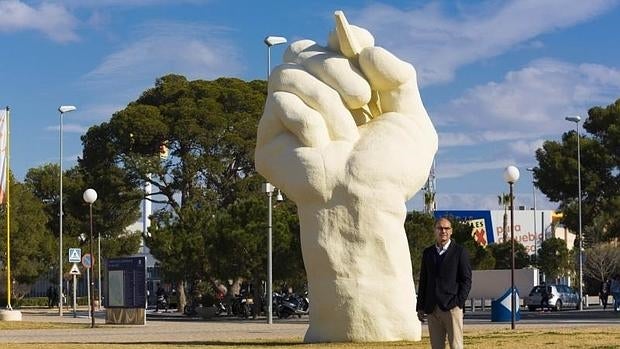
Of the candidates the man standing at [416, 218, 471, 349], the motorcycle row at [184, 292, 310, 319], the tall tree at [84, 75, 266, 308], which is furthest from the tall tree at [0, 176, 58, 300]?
the man standing at [416, 218, 471, 349]

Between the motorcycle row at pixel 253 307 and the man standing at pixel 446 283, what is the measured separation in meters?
27.6

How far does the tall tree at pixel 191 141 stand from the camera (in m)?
52.2

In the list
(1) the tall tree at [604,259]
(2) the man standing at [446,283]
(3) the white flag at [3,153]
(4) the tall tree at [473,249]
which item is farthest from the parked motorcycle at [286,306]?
(1) the tall tree at [604,259]

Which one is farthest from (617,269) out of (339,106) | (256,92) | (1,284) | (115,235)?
(339,106)

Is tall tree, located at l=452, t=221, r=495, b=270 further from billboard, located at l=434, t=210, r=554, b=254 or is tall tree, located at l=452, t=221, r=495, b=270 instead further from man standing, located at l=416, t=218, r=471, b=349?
man standing, located at l=416, t=218, r=471, b=349

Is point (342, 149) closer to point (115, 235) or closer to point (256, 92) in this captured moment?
point (256, 92)

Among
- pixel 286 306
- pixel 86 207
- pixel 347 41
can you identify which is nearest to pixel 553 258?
pixel 86 207

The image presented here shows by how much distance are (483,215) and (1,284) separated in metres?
Answer: 39.7

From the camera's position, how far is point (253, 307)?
41.3 meters

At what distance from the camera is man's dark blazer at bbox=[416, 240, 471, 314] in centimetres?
1199

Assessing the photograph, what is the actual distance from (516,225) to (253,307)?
52.4 meters

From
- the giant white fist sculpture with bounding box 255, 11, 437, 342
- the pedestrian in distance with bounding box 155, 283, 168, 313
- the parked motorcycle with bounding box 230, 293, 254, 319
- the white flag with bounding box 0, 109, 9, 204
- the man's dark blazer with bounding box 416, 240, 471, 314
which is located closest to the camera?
the man's dark blazer with bounding box 416, 240, 471, 314

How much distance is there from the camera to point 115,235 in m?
66.0

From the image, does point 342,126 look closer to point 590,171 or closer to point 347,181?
point 347,181
